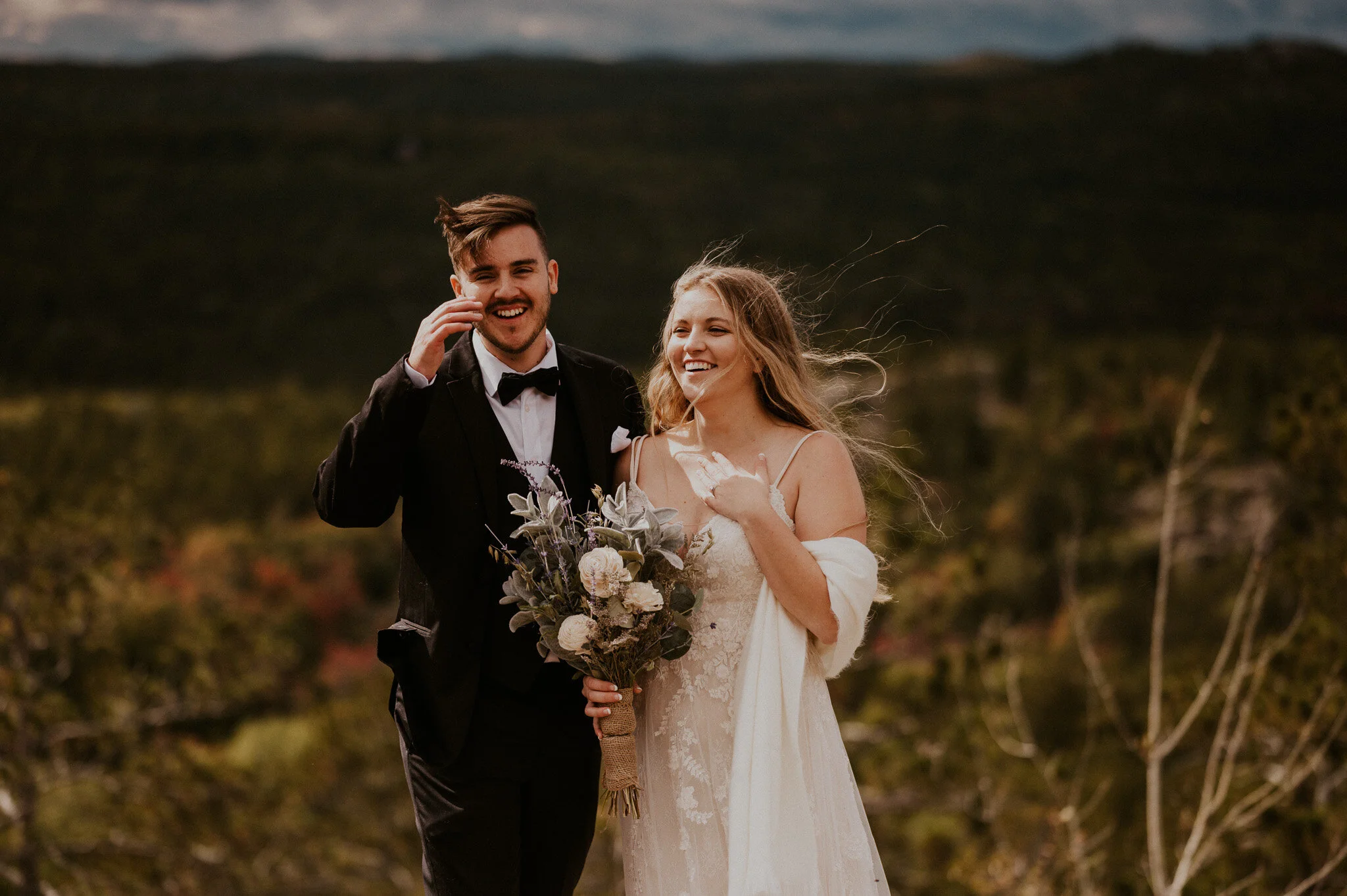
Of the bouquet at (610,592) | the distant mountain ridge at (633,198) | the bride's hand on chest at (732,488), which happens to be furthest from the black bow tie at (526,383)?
the distant mountain ridge at (633,198)

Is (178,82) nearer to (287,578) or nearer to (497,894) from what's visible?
(287,578)

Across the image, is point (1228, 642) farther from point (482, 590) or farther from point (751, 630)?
point (482, 590)

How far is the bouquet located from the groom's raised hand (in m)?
0.30

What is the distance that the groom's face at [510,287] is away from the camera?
2.77 meters

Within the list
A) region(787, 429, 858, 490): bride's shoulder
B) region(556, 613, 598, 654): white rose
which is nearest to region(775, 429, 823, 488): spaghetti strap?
region(787, 429, 858, 490): bride's shoulder

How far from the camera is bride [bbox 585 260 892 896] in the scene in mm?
2623

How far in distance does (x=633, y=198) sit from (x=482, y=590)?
32.2 metres

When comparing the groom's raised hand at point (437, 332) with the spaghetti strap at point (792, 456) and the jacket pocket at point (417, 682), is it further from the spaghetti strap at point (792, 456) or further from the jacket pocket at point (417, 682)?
the spaghetti strap at point (792, 456)

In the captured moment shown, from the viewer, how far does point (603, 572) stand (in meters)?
2.38

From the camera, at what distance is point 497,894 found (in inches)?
109

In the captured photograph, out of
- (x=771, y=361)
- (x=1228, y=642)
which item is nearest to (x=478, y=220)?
(x=771, y=361)

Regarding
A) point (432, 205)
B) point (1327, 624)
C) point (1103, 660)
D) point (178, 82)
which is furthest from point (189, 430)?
point (1327, 624)

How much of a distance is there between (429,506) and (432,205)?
32456 millimetres

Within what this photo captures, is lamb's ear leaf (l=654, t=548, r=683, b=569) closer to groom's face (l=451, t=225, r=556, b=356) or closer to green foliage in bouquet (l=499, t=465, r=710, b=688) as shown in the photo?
green foliage in bouquet (l=499, t=465, r=710, b=688)
